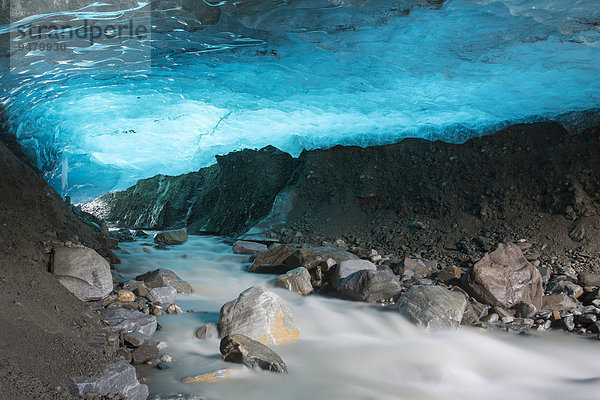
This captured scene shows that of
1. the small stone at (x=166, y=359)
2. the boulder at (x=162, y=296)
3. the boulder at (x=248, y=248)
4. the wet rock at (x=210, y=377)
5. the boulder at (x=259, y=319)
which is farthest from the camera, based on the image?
the boulder at (x=248, y=248)

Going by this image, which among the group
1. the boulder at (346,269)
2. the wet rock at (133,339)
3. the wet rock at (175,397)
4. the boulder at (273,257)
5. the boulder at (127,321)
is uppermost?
the wet rock at (175,397)

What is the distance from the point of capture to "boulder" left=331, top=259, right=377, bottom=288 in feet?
20.3

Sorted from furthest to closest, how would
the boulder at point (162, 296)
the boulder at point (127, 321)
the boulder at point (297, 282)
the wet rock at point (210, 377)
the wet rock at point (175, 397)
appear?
the boulder at point (297, 282), the boulder at point (162, 296), the boulder at point (127, 321), the wet rock at point (210, 377), the wet rock at point (175, 397)

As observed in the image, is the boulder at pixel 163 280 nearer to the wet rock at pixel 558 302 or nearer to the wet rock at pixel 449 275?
the wet rock at pixel 449 275

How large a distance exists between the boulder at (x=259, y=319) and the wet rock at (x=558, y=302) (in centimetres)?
343

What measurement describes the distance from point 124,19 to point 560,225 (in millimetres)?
7954

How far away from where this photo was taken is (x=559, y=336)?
4605mm

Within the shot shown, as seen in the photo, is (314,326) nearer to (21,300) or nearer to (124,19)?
(21,300)

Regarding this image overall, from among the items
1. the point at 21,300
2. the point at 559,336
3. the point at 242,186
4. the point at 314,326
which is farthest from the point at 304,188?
the point at 21,300

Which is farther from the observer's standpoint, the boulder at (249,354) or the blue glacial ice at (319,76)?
the blue glacial ice at (319,76)

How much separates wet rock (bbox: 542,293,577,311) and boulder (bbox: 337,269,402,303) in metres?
1.90

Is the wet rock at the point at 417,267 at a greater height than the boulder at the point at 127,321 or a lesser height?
lesser

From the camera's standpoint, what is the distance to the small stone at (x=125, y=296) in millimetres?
4711

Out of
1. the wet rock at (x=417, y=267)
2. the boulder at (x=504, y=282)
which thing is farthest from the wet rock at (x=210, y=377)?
the wet rock at (x=417, y=267)
